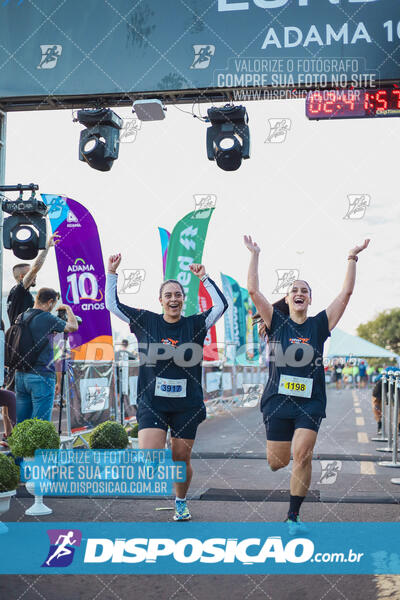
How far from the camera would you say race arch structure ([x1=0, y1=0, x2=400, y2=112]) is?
745 centimetres

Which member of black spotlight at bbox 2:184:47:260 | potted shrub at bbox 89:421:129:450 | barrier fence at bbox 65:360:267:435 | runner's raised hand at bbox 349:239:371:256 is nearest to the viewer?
runner's raised hand at bbox 349:239:371:256

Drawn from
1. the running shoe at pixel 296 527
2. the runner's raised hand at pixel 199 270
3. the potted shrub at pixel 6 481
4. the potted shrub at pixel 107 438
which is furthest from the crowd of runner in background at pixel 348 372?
the potted shrub at pixel 6 481

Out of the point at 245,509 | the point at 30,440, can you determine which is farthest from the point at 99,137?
the point at 245,509

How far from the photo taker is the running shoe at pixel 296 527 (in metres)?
5.16

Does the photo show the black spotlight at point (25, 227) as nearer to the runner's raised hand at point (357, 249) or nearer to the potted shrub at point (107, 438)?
the potted shrub at point (107, 438)

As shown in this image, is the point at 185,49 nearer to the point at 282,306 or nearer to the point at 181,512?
the point at 282,306

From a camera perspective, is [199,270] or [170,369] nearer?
[170,369]

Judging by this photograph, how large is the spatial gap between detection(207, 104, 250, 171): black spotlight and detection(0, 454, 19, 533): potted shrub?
4459 millimetres

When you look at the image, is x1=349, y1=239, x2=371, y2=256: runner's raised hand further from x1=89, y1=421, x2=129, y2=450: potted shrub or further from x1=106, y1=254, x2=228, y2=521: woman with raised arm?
x1=89, y1=421, x2=129, y2=450: potted shrub

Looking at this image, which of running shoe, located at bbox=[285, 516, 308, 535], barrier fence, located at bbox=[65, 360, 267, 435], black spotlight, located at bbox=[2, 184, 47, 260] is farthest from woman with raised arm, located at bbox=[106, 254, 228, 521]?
barrier fence, located at bbox=[65, 360, 267, 435]

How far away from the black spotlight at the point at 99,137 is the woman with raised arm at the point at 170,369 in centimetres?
279

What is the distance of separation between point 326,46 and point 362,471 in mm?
5353

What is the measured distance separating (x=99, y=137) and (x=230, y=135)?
1.60 meters

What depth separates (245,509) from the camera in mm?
6234
